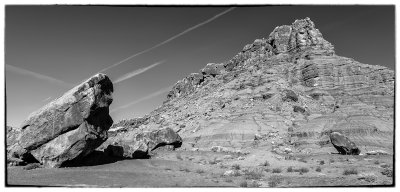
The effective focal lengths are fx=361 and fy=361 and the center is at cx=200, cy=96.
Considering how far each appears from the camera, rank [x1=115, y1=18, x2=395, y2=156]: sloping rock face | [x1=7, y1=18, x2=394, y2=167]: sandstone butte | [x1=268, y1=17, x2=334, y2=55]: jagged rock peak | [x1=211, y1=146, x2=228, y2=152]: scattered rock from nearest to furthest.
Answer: [x1=7, y1=18, x2=394, y2=167]: sandstone butte → [x1=211, y1=146, x2=228, y2=152]: scattered rock → [x1=115, y1=18, x2=395, y2=156]: sloping rock face → [x1=268, y1=17, x2=334, y2=55]: jagged rock peak

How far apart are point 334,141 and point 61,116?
97.6ft

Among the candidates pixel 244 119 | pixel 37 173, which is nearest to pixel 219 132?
pixel 244 119

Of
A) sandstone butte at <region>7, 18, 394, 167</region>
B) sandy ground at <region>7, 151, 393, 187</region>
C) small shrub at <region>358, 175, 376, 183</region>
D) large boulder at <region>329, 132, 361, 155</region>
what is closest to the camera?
sandy ground at <region>7, 151, 393, 187</region>

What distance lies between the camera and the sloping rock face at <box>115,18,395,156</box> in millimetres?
49219

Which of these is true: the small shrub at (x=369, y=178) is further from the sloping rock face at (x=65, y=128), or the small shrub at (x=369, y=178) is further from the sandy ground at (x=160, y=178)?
the sloping rock face at (x=65, y=128)

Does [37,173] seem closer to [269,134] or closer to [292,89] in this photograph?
[269,134]

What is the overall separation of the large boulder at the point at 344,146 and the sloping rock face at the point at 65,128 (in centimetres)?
2689

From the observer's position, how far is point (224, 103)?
7156 cm

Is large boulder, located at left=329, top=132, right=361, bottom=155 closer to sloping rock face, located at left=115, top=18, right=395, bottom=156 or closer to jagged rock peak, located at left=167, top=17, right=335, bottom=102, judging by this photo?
sloping rock face, located at left=115, top=18, right=395, bottom=156

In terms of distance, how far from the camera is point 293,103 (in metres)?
65.0

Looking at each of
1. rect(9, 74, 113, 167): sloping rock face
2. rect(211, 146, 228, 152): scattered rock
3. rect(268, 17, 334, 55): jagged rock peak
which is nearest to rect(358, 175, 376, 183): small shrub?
rect(9, 74, 113, 167): sloping rock face

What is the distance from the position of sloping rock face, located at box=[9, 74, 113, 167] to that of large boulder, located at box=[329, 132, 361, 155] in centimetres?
2689

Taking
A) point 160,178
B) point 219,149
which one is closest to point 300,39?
point 219,149

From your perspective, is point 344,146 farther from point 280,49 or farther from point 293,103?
point 280,49
